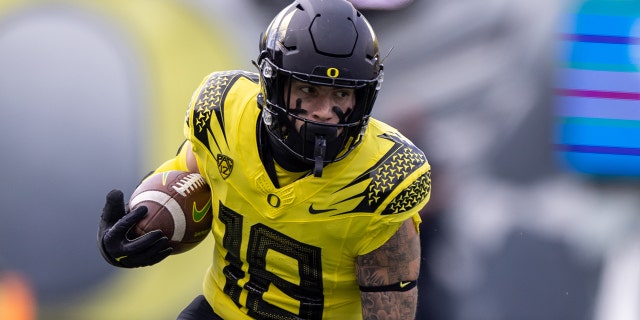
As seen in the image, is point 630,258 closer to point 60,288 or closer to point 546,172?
point 546,172

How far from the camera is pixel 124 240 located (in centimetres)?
292

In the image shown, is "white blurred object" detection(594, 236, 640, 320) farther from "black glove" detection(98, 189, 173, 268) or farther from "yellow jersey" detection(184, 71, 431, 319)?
"black glove" detection(98, 189, 173, 268)

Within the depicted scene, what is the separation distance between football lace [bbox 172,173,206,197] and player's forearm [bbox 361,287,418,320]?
2.05 feet

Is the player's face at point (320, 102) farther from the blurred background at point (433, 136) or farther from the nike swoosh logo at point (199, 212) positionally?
the blurred background at point (433, 136)

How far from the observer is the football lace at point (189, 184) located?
120 inches

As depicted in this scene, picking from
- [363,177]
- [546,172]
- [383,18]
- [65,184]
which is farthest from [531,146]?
[65,184]

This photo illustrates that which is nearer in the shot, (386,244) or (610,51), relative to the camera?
(386,244)

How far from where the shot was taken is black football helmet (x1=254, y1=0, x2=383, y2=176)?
269 centimetres

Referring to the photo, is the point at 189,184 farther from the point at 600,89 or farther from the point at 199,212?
the point at 600,89

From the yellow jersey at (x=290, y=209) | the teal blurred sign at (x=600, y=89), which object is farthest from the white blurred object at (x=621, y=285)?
the yellow jersey at (x=290, y=209)

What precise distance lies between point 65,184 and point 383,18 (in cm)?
166

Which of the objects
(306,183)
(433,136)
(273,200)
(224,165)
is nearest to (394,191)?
(306,183)

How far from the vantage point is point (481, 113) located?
4.30 meters

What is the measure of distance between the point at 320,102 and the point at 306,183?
0.82 ft
